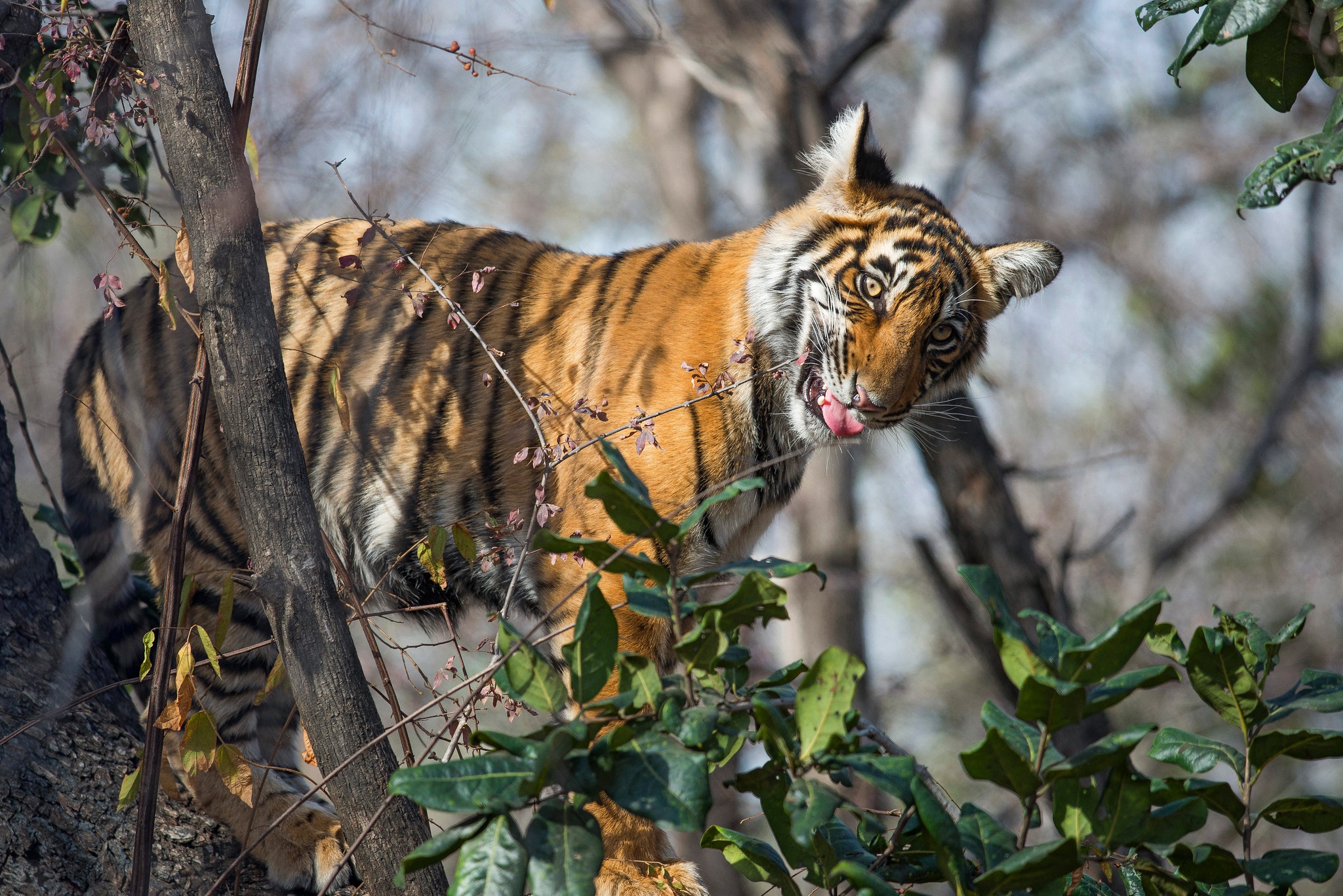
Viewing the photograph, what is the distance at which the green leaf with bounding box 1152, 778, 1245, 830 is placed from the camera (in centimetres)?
124

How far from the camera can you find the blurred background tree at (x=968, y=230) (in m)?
3.19

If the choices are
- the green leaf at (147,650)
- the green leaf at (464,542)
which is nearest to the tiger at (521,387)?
→ the green leaf at (464,542)

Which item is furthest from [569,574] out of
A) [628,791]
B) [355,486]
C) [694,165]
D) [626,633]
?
[694,165]

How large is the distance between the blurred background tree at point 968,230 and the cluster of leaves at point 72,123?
0.16m

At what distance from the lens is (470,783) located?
1.06 metres

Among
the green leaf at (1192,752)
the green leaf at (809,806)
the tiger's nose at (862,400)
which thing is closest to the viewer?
the green leaf at (809,806)

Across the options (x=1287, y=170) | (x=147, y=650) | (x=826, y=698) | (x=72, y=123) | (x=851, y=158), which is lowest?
(x=826, y=698)

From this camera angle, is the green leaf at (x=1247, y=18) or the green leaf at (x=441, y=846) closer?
the green leaf at (x=441, y=846)

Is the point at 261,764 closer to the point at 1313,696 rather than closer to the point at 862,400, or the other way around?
the point at 862,400

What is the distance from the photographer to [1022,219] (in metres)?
11.0

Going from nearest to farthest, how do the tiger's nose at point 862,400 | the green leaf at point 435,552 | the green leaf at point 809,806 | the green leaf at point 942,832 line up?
the green leaf at point 809,806 → the green leaf at point 942,832 → the green leaf at point 435,552 → the tiger's nose at point 862,400

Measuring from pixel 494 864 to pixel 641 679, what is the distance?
0.25 meters

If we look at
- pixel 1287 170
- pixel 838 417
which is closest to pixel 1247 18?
pixel 1287 170

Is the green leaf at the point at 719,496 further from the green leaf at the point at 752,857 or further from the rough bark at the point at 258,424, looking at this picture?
the rough bark at the point at 258,424
